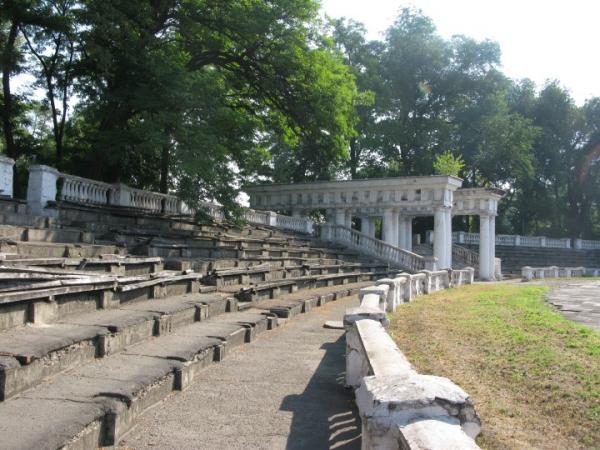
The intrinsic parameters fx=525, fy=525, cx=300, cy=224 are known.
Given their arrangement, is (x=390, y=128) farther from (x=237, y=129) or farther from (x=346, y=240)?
(x=237, y=129)

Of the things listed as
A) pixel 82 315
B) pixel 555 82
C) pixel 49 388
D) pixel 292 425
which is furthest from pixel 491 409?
pixel 555 82

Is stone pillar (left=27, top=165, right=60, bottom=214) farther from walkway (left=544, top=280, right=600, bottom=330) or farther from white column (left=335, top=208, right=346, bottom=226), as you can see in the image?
white column (left=335, top=208, right=346, bottom=226)

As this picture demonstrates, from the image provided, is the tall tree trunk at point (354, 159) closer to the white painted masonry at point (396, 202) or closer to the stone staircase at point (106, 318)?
the white painted masonry at point (396, 202)

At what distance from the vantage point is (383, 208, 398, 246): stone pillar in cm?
2566

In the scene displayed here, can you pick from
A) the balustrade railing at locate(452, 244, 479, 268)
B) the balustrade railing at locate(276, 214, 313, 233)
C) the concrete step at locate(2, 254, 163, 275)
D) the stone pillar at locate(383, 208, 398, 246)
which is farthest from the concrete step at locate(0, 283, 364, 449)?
the balustrade railing at locate(452, 244, 479, 268)

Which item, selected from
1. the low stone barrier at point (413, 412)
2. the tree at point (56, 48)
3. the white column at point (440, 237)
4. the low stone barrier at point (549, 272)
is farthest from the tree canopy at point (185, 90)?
the low stone barrier at point (413, 412)

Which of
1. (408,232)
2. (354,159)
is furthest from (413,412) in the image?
(354,159)

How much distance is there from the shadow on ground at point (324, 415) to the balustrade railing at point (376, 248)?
1744cm

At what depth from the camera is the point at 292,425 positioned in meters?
4.75

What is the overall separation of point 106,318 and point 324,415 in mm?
2943

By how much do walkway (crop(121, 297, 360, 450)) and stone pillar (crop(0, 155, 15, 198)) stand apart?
7.80 meters

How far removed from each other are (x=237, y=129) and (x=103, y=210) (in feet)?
17.1

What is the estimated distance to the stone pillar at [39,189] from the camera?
12.1 meters

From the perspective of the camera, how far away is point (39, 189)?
12227 millimetres
